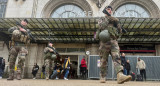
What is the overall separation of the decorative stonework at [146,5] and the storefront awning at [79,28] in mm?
3067

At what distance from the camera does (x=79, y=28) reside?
15.3 meters

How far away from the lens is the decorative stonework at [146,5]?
17.8 metres

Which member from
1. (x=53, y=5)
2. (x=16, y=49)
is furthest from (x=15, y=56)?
(x=53, y=5)

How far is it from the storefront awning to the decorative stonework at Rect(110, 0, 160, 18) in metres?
3.07

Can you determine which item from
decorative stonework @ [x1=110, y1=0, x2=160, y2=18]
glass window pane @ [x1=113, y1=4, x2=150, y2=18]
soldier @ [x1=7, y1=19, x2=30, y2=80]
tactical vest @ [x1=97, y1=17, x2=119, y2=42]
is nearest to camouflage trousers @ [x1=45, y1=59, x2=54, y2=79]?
soldier @ [x1=7, y1=19, x2=30, y2=80]

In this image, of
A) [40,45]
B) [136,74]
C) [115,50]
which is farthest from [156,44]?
[115,50]

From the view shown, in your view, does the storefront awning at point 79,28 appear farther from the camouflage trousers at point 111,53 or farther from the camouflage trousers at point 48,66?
the camouflage trousers at point 111,53

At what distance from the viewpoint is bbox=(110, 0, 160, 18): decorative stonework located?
17828mm

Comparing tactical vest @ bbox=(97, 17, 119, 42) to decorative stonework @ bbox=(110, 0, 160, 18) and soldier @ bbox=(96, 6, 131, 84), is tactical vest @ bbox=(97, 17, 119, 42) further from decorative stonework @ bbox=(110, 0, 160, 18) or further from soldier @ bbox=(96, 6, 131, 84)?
decorative stonework @ bbox=(110, 0, 160, 18)

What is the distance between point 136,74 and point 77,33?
6715 millimetres

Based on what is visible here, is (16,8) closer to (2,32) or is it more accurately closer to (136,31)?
(2,32)

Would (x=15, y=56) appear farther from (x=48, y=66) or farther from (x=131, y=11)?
(x=131, y=11)

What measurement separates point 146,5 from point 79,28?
27.7 feet

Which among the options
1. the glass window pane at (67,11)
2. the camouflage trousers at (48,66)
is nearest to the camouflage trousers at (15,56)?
the camouflage trousers at (48,66)
